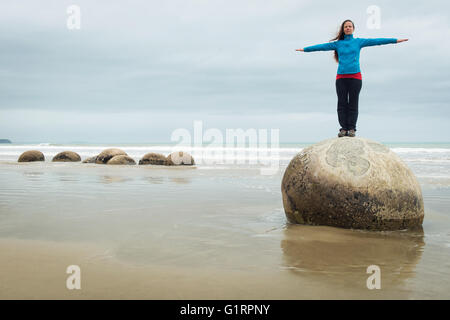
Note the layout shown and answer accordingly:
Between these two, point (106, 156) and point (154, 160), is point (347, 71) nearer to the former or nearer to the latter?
point (154, 160)

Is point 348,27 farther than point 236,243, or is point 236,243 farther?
point 348,27

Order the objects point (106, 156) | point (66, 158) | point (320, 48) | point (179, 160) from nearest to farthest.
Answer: point (320, 48) → point (179, 160) → point (106, 156) → point (66, 158)

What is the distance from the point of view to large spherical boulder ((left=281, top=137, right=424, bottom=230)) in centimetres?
484

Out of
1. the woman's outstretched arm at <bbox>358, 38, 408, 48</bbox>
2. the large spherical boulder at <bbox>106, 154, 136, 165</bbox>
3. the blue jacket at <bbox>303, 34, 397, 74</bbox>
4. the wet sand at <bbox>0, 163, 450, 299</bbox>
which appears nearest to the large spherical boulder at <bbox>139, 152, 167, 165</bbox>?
the large spherical boulder at <bbox>106, 154, 136, 165</bbox>

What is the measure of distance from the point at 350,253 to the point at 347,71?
3.13 metres

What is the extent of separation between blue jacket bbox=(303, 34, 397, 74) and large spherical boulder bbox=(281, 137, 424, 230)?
1.31 m

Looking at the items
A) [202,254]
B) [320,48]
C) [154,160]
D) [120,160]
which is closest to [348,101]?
[320,48]

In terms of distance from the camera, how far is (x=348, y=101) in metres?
6.13

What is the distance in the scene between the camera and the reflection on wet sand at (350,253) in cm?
325

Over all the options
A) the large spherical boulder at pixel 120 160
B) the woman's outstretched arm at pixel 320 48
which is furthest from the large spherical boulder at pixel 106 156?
the woman's outstretched arm at pixel 320 48

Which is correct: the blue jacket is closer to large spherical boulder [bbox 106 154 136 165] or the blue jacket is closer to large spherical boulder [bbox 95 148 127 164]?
large spherical boulder [bbox 106 154 136 165]
